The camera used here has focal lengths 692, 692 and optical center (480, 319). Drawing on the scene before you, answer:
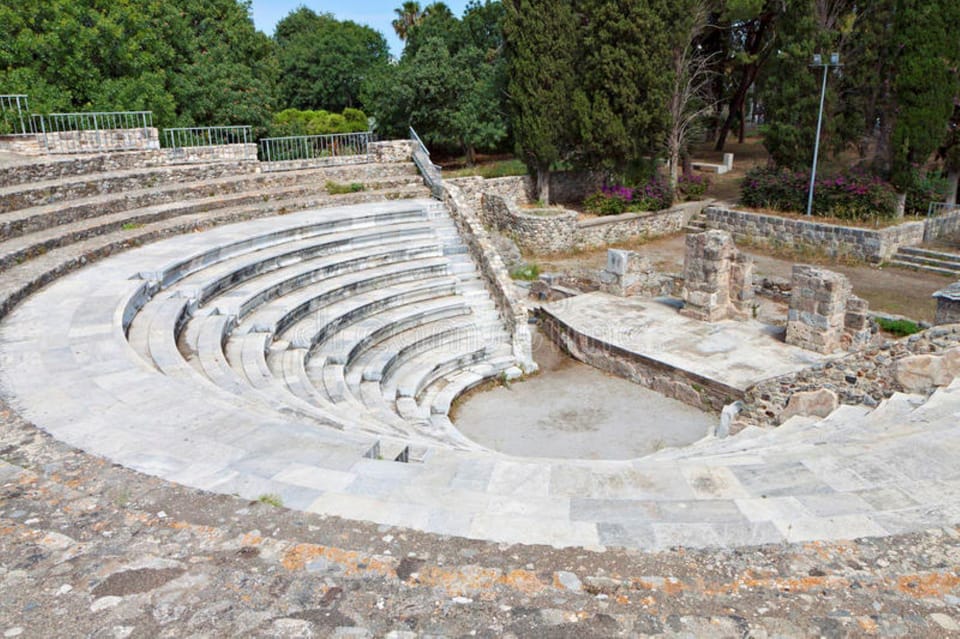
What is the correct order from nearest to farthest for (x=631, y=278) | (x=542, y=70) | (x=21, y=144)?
(x=21, y=144) < (x=631, y=278) < (x=542, y=70)

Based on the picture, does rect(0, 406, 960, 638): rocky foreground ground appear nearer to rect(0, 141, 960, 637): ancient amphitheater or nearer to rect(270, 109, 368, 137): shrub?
rect(0, 141, 960, 637): ancient amphitheater

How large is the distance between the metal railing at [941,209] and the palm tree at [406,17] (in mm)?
28906

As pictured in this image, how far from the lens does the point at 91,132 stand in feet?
48.5

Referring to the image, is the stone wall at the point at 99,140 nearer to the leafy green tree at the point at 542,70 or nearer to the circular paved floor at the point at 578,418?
the circular paved floor at the point at 578,418

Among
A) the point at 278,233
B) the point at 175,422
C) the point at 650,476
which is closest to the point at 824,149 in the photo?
the point at 278,233

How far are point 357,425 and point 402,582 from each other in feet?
10.7

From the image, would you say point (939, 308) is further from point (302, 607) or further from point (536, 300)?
point (302, 607)

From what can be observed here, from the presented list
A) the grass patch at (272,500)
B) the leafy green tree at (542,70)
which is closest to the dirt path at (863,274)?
the leafy green tree at (542,70)

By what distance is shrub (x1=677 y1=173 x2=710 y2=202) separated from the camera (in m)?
25.5

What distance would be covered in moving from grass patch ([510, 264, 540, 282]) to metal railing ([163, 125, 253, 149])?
7550 mm

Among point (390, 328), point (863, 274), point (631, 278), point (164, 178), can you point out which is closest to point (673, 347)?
point (631, 278)

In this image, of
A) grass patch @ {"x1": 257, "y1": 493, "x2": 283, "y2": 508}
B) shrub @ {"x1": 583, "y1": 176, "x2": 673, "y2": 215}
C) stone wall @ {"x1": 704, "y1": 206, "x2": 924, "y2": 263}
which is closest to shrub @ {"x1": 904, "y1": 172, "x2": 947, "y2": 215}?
stone wall @ {"x1": 704, "y1": 206, "x2": 924, "y2": 263}

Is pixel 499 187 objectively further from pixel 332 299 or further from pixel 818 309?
pixel 818 309

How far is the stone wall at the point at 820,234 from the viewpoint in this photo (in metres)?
18.8
